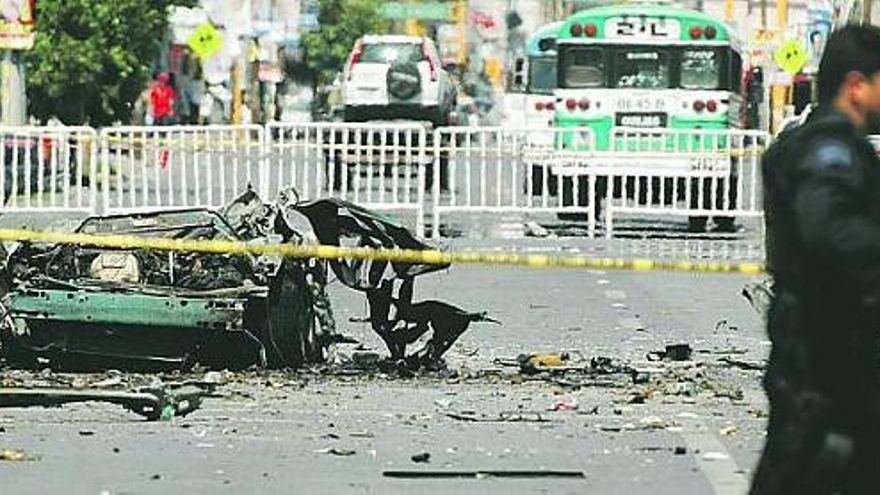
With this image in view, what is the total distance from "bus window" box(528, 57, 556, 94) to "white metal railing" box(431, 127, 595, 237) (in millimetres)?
8826

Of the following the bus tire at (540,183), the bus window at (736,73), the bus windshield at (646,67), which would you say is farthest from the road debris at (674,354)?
the bus window at (736,73)

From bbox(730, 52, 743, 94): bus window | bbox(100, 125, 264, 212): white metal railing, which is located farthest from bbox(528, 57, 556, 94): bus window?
bbox(100, 125, 264, 212): white metal railing

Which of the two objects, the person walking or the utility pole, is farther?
the person walking

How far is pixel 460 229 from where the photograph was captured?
28547 mm

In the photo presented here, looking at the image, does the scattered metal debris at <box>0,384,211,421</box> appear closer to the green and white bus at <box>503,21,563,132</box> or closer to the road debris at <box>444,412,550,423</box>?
the road debris at <box>444,412,550,423</box>

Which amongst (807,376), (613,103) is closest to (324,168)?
(613,103)

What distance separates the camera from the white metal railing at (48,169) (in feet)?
89.8

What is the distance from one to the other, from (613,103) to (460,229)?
301 centimetres

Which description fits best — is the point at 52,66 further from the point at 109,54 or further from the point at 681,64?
the point at 681,64

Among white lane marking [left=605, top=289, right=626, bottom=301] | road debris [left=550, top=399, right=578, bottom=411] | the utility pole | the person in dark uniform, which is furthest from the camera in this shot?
the utility pole

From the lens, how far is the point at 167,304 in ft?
42.1

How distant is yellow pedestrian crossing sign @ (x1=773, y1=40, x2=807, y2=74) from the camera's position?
5175cm

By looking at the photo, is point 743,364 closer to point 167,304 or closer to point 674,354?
point 674,354

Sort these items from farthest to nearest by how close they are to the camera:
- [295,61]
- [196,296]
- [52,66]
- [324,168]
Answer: [295,61] < [52,66] < [324,168] < [196,296]
